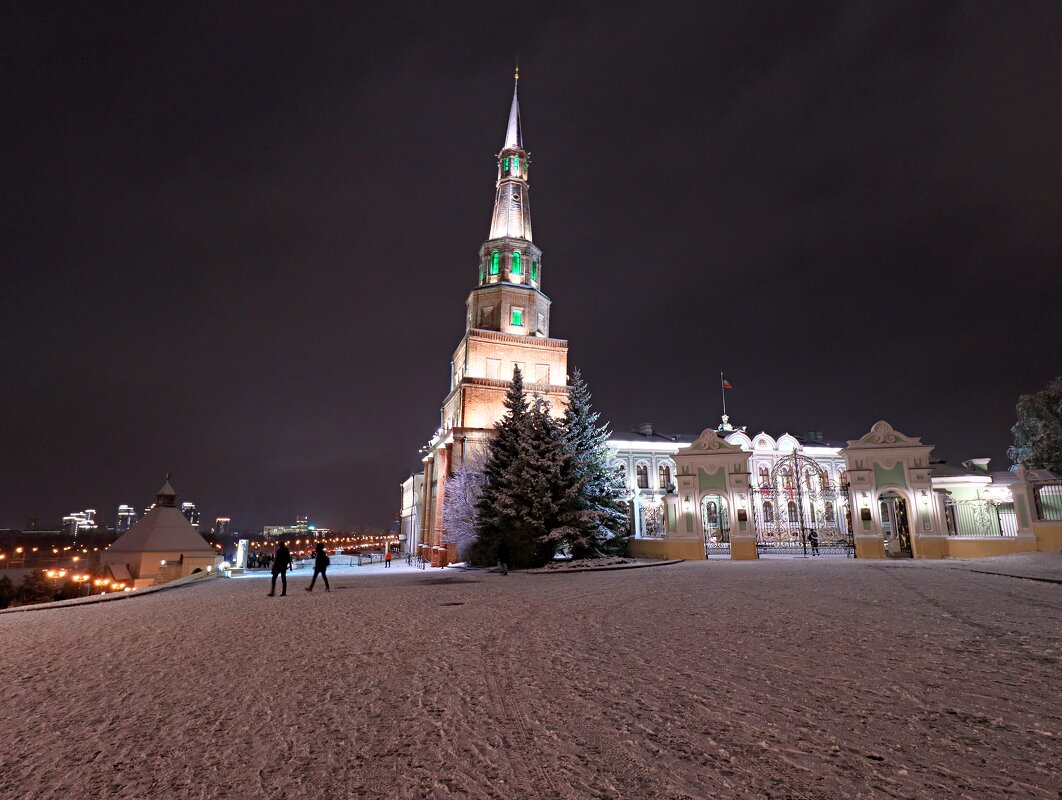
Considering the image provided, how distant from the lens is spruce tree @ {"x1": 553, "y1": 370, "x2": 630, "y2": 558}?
2316 cm

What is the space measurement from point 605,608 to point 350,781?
24.8 feet

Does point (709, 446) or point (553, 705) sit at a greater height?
point (709, 446)

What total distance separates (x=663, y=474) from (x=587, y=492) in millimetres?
28933

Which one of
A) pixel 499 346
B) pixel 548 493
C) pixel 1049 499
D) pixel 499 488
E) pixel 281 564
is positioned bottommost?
pixel 281 564

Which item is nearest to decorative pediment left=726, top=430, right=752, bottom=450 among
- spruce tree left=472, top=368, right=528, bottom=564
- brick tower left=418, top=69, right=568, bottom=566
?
brick tower left=418, top=69, right=568, bottom=566

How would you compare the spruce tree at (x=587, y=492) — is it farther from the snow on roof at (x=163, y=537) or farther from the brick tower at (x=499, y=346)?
the snow on roof at (x=163, y=537)

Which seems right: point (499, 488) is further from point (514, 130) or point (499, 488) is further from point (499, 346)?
point (514, 130)

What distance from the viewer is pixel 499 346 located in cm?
3878

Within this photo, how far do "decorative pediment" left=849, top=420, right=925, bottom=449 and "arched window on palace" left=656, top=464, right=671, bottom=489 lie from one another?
28.1 m

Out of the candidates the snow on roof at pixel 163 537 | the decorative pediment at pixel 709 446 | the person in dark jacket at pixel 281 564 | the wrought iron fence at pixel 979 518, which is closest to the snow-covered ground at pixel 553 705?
the person in dark jacket at pixel 281 564

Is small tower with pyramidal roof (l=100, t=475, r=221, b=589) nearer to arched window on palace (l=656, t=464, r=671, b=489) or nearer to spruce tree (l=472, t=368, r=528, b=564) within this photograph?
spruce tree (l=472, t=368, r=528, b=564)

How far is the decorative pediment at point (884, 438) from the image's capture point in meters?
23.2

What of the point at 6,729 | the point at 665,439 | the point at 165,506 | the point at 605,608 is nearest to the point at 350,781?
the point at 6,729

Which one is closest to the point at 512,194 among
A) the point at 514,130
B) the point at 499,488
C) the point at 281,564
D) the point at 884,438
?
the point at 514,130
